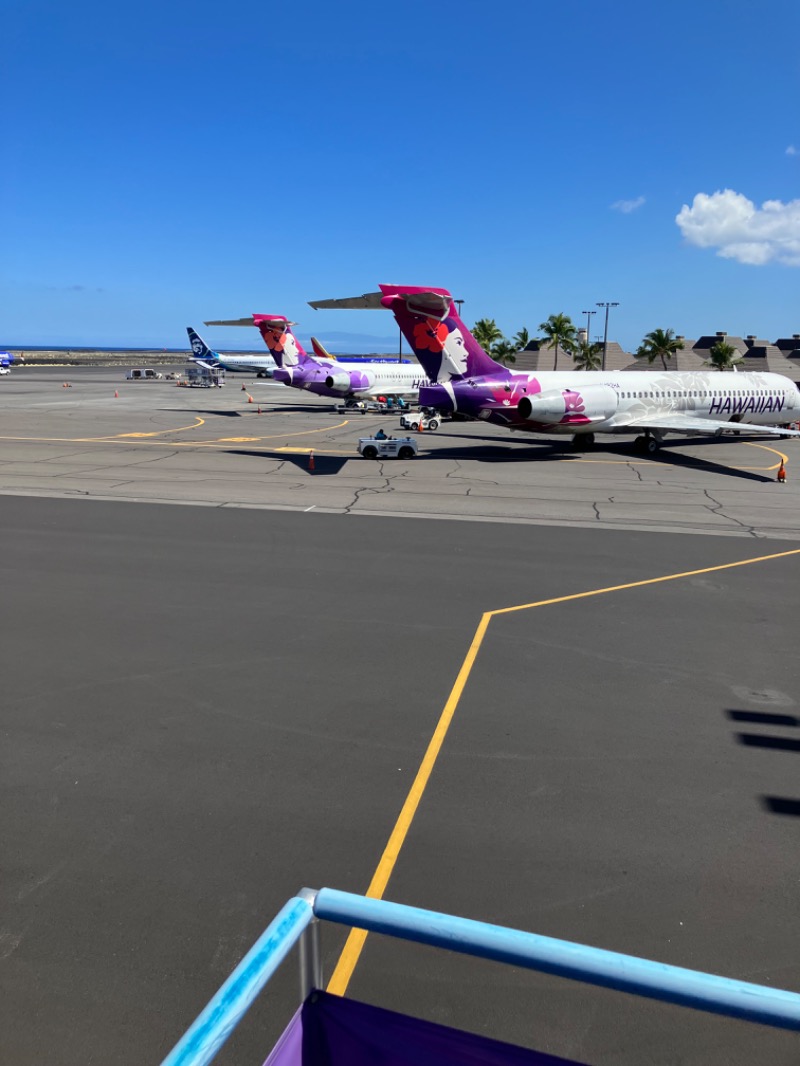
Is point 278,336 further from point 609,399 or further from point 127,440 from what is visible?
point 609,399

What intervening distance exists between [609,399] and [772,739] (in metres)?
26.7

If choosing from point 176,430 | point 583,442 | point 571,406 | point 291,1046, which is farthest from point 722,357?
point 291,1046

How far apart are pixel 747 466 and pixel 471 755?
28.1 m

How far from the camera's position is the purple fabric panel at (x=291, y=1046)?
2293 millimetres

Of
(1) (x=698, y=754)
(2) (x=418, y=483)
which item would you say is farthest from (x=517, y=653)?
(2) (x=418, y=483)

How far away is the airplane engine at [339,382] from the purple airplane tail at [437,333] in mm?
23770

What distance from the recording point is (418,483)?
89.0 ft

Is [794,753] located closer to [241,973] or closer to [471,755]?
[471,755]

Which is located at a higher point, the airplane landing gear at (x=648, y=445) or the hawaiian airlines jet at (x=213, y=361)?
the hawaiian airlines jet at (x=213, y=361)

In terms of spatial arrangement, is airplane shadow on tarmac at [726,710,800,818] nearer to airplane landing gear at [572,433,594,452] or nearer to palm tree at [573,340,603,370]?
airplane landing gear at [572,433,594,452]

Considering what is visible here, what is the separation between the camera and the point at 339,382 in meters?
55.2

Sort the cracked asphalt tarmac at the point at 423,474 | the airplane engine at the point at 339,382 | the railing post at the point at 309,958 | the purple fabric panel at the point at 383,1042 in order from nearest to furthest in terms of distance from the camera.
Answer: the purple fabric panel at the point at 383,1042, the railing post at the point at 309,958, the cracked asphalt tarmac at the point at 423,474, the airplane engine at the point at 339,382

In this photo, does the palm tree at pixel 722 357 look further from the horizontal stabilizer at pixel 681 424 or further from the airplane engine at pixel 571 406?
the airplane engine at pixel 571 406

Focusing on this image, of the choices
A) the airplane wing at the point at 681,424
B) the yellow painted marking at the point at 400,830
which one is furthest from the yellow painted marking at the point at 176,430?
the yellow painted marking at the point at 400,830
